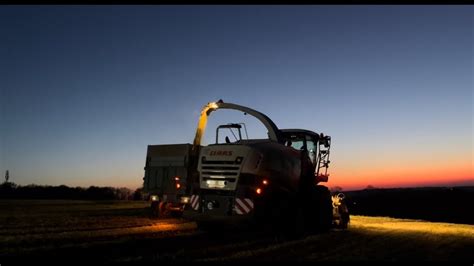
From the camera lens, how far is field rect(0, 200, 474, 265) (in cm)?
1035

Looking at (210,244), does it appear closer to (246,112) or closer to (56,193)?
(246,112)

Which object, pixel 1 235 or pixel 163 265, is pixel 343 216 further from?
pixel 1 235

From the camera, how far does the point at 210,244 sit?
12258 mm

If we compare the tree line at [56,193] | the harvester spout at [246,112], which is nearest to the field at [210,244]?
the harvester spout at [246,112]

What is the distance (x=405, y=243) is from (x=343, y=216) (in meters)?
4.12

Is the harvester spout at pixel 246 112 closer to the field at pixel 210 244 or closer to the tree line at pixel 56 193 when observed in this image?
the field at pixel 210 244

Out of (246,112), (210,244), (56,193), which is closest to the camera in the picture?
(210,244)

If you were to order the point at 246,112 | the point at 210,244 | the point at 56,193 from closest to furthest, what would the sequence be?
the point at 210,244, the point at 246,112, the point at 56,193

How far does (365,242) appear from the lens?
13.0 meters

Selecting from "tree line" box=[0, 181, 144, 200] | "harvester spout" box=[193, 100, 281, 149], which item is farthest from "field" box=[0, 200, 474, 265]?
"tree line" box=[0, 181, 144, 200]

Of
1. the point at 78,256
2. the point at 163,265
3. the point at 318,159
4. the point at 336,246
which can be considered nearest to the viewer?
the point at 163,265

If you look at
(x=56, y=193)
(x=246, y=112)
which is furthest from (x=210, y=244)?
(x=56, y=193)

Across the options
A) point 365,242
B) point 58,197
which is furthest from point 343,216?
point 58,197

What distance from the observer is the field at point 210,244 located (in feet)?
34.0
